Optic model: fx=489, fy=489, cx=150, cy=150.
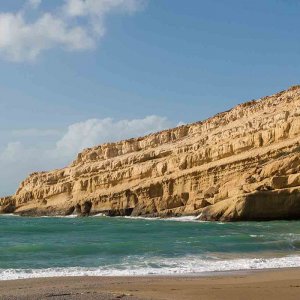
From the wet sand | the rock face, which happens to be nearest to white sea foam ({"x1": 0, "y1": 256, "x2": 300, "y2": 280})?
the wet sand

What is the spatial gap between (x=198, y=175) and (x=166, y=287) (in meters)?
40.5

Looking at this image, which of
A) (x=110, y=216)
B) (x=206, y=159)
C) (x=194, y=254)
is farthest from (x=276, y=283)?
(x=110, y=216)

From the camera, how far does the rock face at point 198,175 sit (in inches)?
1588

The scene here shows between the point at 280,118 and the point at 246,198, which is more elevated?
the point at 280,118

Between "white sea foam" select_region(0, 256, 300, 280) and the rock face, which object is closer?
"white sea foam" select_region(0, 256, 300, 280)

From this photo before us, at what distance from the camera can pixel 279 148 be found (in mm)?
47281

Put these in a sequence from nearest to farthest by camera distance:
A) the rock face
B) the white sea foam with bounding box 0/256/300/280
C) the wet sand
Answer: the wet sand < the white sea foam with bounding box 0/256/300/280 < the rock face

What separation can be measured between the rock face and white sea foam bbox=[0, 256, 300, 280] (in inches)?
824

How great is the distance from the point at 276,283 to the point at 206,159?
42.1 metres

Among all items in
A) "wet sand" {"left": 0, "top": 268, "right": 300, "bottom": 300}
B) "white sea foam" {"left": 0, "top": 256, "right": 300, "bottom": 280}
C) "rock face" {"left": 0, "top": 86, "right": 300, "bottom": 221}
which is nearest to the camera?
"wet sand" {"left": 0, "top": 268, "right": 300, "bottom": 300}

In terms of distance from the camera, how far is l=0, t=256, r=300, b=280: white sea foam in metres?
15.7

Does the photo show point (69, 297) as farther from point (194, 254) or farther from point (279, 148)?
point (279, 148)

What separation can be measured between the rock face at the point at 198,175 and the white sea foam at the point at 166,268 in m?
20.9

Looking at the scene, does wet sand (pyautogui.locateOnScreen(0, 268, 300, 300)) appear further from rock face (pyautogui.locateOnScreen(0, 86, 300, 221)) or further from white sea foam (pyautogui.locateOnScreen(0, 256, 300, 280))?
rock face (pyautogui.locateOnScreen(0, 86, 300, 221))
